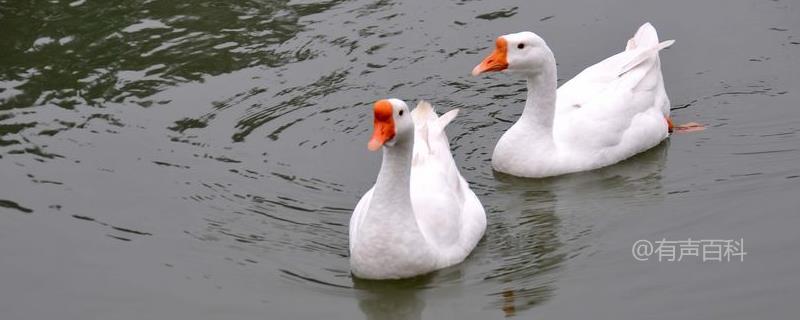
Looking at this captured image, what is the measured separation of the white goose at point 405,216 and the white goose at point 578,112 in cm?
145

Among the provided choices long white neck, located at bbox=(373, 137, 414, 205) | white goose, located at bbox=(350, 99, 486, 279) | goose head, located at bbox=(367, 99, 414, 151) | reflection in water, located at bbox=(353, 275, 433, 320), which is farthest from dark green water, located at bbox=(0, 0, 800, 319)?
goose head, located at bbox=(367, 99, 414, 151)

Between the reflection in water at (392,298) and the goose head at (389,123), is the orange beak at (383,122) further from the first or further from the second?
the reflection in water at (392,298)

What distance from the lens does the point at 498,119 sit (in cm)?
1247

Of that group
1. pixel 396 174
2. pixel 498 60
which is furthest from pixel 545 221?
pixel 396 174

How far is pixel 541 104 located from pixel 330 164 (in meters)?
1.93

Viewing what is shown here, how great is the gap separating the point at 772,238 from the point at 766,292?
2.88ft

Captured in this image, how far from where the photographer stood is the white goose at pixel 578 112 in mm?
11141

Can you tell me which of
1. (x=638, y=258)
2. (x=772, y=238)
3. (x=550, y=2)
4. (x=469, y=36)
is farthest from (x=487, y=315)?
(x=550, y=2)

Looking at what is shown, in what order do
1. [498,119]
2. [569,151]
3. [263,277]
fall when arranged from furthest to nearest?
[498,119] → [569,151] → [263,277]

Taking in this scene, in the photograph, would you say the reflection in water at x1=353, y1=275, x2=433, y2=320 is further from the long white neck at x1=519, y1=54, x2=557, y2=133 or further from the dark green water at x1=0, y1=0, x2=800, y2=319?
the long white neck at x1=519, y1=54, x2=557, y2=133

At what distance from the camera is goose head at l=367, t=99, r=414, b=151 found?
8594 mm

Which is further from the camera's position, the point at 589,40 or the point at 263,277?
the point at 589,40

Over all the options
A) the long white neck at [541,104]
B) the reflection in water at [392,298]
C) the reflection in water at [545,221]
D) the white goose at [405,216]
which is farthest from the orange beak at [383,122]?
the long white neck at [541,104]

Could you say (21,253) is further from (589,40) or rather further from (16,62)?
(589,40)
